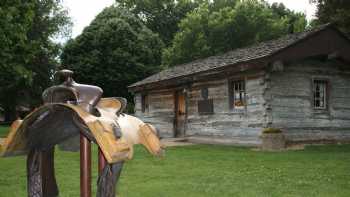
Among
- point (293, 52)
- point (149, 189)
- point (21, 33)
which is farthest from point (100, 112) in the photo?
point (21, 33)

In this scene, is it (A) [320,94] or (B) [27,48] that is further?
(B) [27,48]

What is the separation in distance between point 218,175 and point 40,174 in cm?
636

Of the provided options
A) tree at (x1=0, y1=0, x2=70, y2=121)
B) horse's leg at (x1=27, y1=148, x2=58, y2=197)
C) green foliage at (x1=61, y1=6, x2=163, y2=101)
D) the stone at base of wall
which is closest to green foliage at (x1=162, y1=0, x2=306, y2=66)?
green foliage at (x1=61, y1=6, x2=163, y2=101)

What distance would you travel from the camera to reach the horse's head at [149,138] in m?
3.76

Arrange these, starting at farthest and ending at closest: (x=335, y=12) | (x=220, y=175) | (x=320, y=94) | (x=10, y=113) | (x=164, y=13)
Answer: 1. (x=164, y=13)
2. (x=10, y=113)
3. (x=335, y=12)
4. (x=320, y=94)
5. (x=220, y=175)

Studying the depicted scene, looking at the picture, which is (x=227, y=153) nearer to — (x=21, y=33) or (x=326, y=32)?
(x=326, y=32)

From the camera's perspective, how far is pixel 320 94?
1819 centimetres

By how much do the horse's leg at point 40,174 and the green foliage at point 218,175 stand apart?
3736mm

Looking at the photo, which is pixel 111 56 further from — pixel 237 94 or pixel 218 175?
pixel 218 175

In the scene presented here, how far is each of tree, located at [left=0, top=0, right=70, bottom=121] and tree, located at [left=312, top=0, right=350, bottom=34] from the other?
47.1 feet

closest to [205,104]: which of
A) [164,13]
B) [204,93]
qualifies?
[204,93]

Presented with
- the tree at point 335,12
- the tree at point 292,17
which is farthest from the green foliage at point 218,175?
the tree at point 292,17

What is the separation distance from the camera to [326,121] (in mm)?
18047

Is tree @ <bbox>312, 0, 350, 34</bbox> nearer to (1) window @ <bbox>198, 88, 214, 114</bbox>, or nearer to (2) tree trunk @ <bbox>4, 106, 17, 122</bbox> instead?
(1) window @ <bbox>198, 88, 214, 114</bbox>
